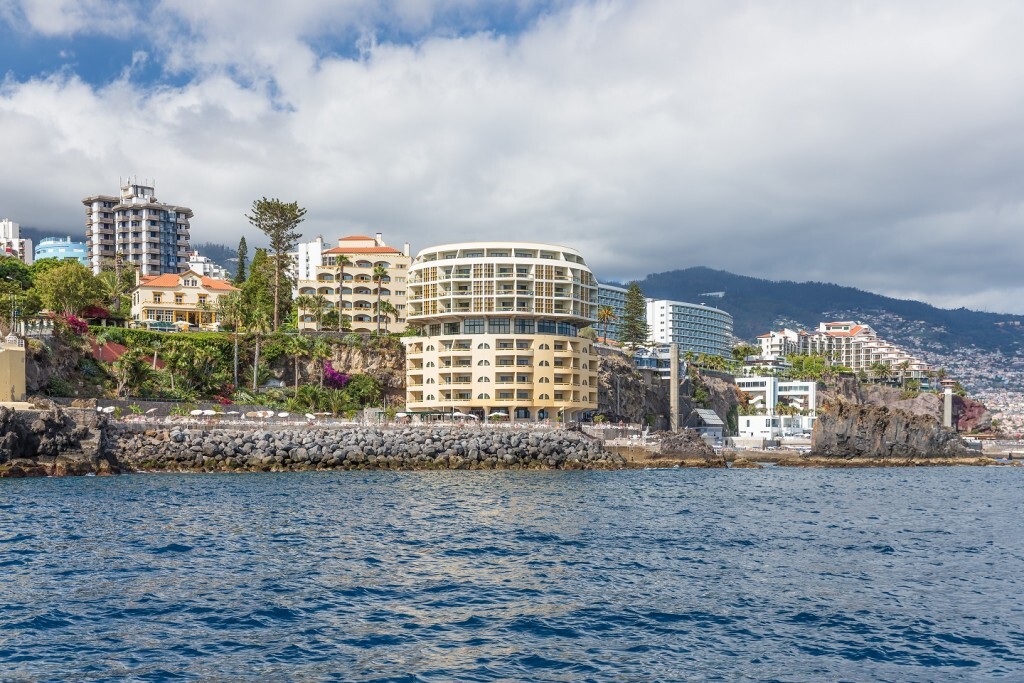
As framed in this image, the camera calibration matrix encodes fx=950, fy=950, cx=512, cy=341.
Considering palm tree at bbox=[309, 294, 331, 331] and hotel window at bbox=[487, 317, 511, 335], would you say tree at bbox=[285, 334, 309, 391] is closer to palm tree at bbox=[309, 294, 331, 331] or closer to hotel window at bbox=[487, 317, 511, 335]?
palm tree at bbox=[309, 294, 331, 331]

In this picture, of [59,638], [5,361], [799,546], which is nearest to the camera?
[59,638]

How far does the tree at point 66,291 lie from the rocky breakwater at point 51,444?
3634 centimetres

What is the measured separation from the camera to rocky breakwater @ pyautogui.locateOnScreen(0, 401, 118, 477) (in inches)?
2522

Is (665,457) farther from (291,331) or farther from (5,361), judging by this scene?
(5,361)

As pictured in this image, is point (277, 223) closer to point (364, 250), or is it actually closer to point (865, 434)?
point (364, 250)

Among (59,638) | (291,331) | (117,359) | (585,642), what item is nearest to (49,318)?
(117,359)

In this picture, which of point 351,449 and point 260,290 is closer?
point 351,449

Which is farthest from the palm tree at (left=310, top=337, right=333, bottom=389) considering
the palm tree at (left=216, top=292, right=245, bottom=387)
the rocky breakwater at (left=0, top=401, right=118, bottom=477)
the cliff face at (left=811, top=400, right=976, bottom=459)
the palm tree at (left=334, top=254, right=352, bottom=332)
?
the cliff face at (left=811, top=400, right=976, bottom=459)

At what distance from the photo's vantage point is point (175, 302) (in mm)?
127875

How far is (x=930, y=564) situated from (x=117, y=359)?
268ft

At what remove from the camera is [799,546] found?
123 feet

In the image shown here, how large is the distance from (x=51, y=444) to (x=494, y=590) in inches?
1955

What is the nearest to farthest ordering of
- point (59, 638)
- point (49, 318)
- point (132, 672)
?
point (132, 672)
point (59, 638)
point (49, 318)

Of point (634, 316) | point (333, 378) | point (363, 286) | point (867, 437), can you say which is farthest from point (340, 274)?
point (867, 437)
